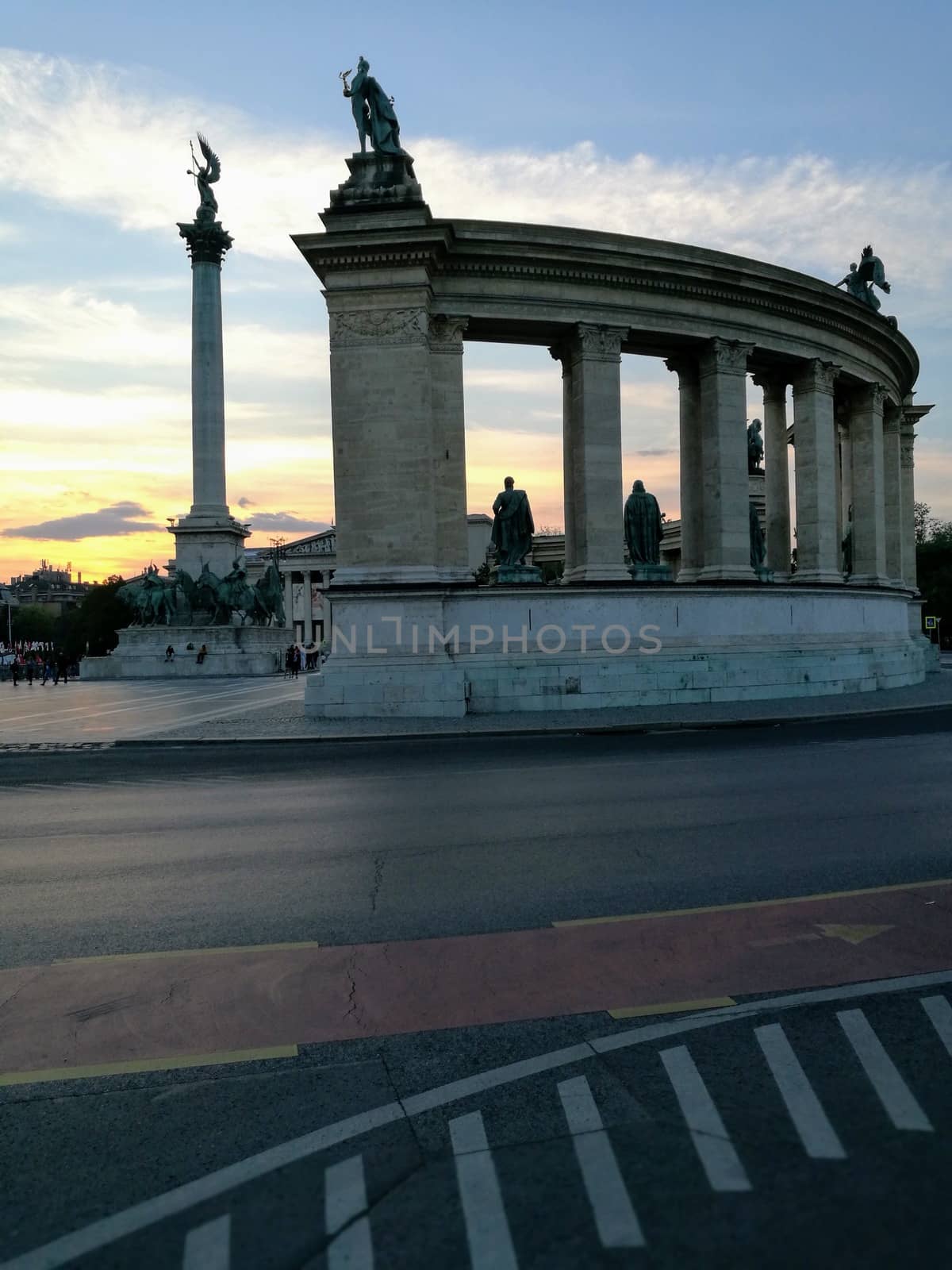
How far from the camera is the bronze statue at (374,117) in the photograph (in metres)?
24.4

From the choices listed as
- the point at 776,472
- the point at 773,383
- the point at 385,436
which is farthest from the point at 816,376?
the point at 385,436

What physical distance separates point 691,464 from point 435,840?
2181cm

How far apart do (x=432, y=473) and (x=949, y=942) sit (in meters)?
19.4

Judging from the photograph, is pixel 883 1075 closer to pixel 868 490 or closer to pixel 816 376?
pixel 816 376

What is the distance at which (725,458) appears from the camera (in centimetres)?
2720

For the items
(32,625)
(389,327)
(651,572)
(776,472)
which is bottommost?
(651,572)

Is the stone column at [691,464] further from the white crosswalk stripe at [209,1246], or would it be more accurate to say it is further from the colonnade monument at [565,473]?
the white crosswalk stripe at [209,1246]

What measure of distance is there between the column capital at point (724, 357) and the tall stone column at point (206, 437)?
36282 millimetres

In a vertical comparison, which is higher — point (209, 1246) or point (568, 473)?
point (568, 473)

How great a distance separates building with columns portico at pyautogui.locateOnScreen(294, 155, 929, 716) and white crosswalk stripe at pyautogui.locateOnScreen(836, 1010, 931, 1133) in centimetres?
1763

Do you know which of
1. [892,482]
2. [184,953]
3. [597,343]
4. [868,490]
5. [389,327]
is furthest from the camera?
[892,482]

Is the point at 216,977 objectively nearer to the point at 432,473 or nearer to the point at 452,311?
the point at 432,473

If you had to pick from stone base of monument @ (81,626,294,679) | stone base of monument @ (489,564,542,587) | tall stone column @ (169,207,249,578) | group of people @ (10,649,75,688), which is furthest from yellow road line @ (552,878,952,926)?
tall stone column @ (169,207,249,578)

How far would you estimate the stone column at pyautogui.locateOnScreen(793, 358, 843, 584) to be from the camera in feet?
97.8
